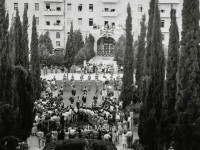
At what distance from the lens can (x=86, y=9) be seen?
64062 millimetres

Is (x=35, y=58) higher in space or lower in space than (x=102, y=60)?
higher

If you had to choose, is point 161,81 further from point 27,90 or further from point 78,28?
point 78,28

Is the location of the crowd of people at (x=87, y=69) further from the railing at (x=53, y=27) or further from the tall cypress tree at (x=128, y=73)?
the tall cypress tree at (x=128, y=73)

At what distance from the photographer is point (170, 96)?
20828 mm

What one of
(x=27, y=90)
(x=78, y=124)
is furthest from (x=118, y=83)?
(x=27, y=90)

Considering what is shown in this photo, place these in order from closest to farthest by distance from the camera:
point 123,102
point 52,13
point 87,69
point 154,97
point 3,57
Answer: point 3,57 → point 154,97 → point 123,102 → point 87,69 → point 52,13

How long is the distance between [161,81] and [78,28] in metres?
43.7

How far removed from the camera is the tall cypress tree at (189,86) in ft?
58.4

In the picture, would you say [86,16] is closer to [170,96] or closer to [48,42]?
[48,42]

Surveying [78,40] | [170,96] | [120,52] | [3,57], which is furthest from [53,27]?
[3,57]

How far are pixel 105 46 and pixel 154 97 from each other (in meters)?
43.5

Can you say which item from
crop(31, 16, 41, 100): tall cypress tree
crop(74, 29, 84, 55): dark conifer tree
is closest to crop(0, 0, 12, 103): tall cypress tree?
crop(31, 16, 41, 100): tall cypress tree

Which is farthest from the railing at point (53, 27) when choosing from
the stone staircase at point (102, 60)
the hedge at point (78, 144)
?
the hedge at point (78, 144)

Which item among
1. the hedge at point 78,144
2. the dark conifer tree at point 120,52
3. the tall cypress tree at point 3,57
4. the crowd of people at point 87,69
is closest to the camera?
the tall cypress tree at point 3,57
